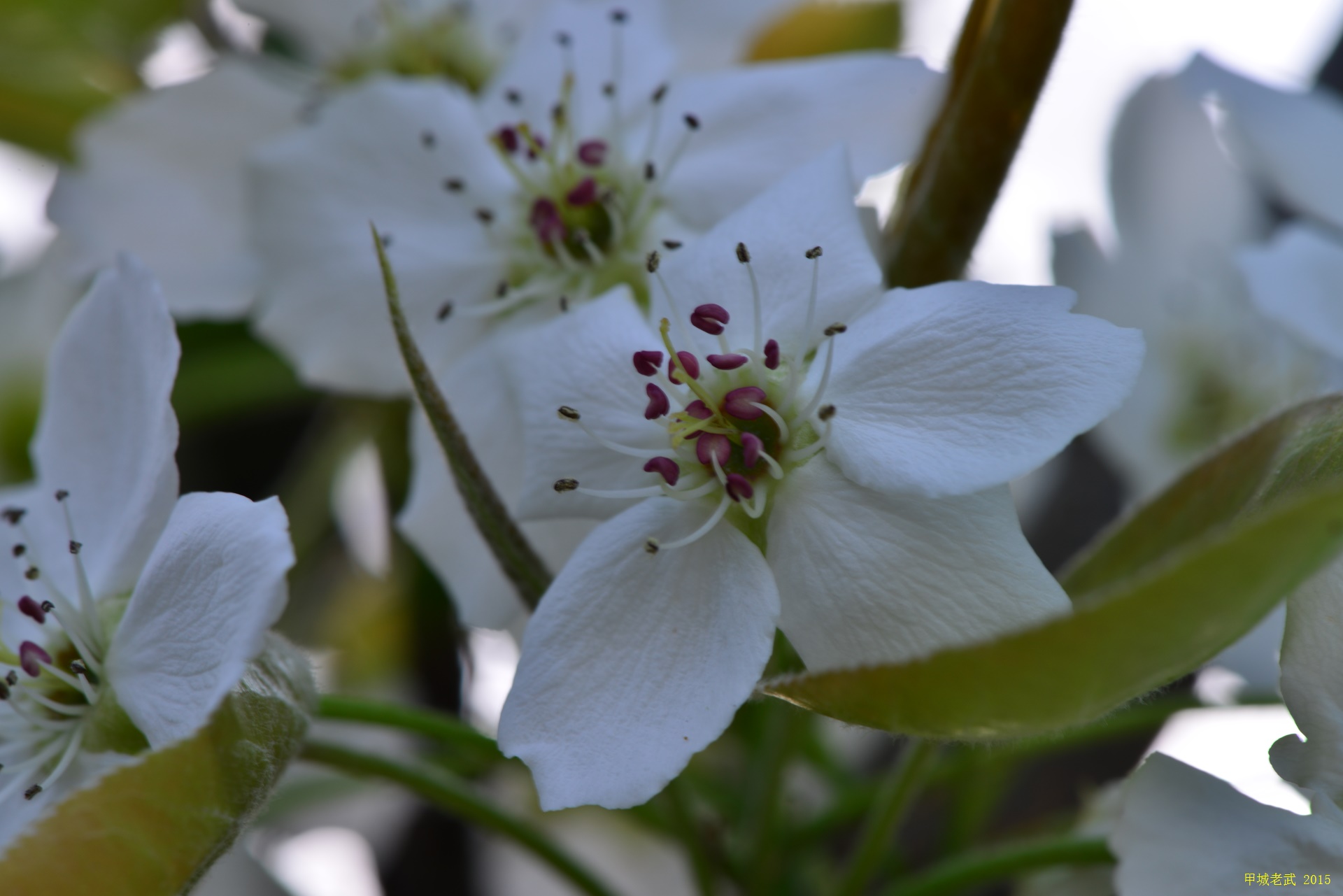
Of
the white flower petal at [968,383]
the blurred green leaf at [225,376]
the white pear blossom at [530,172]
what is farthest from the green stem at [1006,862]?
the blurred green leaf at [225,376]

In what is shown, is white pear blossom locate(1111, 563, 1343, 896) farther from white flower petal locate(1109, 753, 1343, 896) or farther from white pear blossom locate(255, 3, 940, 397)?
white pear blossom locate(255, 3, 940, 397)

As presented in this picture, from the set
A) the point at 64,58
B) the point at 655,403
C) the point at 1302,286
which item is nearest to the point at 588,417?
the point at 655,403

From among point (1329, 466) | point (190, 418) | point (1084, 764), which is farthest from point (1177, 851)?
point (190, 418)

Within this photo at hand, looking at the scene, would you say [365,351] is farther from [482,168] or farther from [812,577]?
[812,577]

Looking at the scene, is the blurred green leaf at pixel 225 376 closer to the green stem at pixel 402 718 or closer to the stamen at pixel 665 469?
the green stem at pixel 402 718

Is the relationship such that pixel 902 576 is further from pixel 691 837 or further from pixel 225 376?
pixel 225 376

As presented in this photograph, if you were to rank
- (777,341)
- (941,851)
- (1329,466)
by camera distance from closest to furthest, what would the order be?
(1329,466) < (777,341) < (941,851)

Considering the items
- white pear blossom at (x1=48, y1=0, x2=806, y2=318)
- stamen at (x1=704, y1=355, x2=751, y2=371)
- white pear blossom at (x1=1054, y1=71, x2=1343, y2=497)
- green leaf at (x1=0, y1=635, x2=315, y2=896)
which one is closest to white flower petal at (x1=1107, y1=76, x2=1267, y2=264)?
white pear blossom at (x1=1054, y1=71, x2=1343, y2=497)
